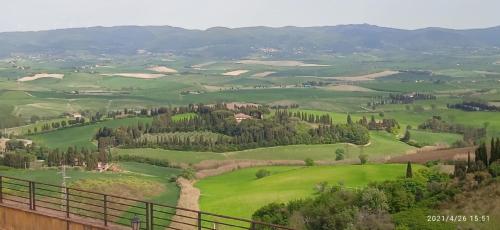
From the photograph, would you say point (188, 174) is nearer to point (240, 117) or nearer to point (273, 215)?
point (273, 215)

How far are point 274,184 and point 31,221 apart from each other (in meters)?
39.2

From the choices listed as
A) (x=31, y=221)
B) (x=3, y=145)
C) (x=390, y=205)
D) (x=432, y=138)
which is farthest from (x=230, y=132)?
(x=31, y=221)

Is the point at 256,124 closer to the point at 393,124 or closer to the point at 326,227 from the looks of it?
the point at 393,124

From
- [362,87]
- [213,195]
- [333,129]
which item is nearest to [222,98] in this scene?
[362,87]

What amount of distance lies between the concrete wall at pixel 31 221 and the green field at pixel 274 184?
27780mm

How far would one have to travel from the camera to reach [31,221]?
52.2 ft

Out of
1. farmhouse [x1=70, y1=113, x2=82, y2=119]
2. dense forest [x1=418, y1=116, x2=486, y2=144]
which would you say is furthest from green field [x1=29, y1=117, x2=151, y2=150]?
dense forest [x1=418, y1=116, x2=486, y2=144]

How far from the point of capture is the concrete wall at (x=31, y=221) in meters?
15.0

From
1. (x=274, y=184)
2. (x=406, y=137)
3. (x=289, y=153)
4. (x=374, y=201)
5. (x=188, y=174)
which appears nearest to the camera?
(x=374, y=201)

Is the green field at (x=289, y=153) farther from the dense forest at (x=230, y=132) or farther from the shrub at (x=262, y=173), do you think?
the shrub at (x=262, y=173)

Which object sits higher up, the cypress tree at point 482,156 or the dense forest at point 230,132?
the cypress tree at point 482,156

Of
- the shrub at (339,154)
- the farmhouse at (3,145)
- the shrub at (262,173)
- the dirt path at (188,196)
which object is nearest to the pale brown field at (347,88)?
the shrub at (339,154)

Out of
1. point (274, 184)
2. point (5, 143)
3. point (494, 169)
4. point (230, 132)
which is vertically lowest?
point (5, 143)

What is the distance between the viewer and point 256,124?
9769cm
